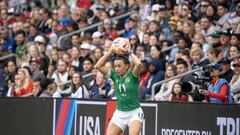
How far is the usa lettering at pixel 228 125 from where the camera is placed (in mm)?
15297

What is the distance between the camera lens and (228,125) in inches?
607

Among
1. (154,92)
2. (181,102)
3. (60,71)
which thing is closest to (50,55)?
(60,71)

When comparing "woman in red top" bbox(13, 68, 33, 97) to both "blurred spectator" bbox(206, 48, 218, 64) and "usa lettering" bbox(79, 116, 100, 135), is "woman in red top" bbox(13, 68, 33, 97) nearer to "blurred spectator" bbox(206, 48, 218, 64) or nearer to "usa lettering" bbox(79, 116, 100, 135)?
"usa lettering" bbox(79, 116, 100, 135)

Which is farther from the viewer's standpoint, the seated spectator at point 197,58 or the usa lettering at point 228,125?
the seated spectator at point 197,58

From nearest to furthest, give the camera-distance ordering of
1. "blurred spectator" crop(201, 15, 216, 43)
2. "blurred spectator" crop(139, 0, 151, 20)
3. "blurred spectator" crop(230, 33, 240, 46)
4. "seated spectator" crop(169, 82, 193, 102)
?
"seated spectator" crop(169, 82, 193, 102), "blurred spectator" crop(230, 33, 240, 46), "blurred spectator" crop(201, 15, 216, 43), "blurred spectator" crop(139, 0, 151, 20)

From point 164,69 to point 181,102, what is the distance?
3.71m

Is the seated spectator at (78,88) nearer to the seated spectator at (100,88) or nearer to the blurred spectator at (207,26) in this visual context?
the seated spectator at (100,88)

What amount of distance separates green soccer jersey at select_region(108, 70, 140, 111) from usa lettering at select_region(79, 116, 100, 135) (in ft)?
8.50

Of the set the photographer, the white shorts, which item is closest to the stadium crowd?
the photographer

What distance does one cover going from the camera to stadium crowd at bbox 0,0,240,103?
60.2 feet

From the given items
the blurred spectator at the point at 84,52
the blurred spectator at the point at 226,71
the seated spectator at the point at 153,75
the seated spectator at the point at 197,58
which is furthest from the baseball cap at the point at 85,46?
the blurred spectator at the point at 226,71

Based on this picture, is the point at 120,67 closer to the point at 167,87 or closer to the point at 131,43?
the point at 167,87

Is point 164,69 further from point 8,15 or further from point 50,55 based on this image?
point 8,15

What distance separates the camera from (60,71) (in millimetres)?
21375
